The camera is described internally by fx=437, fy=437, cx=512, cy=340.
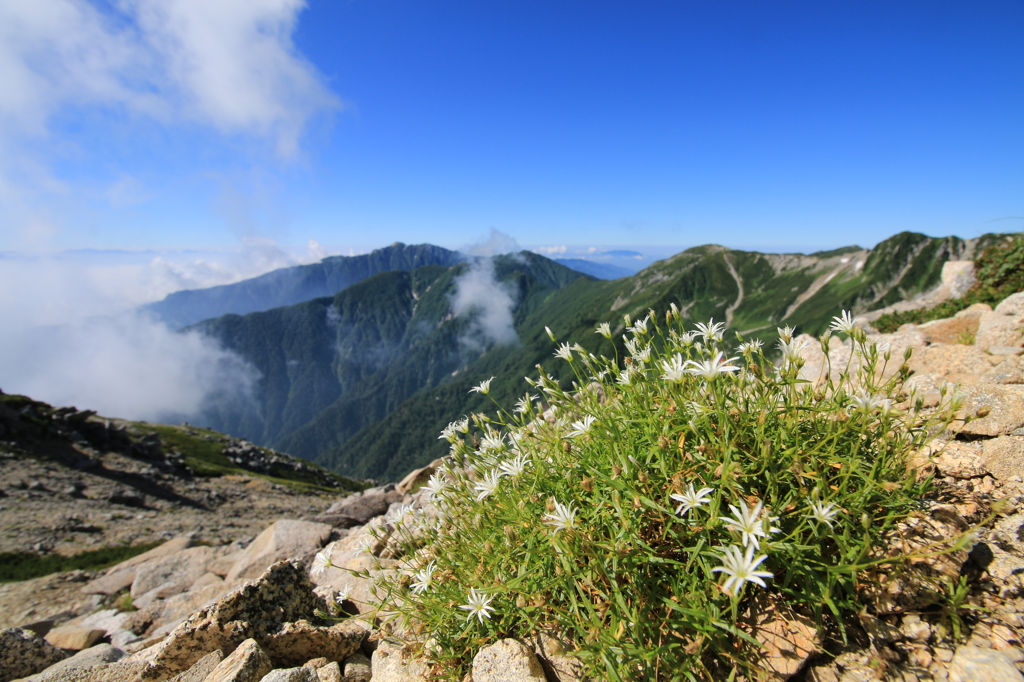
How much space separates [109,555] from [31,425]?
45892 millimetres

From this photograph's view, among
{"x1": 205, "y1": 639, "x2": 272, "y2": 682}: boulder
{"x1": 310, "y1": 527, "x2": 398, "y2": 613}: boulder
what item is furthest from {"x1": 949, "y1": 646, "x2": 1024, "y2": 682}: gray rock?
{"x1": 310, "y1": 527, "x2": 398, "y2": 613}: boulder

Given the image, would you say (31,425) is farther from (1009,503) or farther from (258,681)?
(1009,503)

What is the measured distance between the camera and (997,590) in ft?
9.87

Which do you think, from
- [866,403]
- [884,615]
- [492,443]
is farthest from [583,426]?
[884,615]

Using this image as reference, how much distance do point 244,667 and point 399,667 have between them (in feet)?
4.46

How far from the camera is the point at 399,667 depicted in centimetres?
407

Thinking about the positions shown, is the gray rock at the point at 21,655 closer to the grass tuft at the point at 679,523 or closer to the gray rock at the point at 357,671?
the gray rock at the point at 357,671

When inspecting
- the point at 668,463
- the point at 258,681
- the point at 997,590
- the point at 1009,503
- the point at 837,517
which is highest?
the point at 668,463

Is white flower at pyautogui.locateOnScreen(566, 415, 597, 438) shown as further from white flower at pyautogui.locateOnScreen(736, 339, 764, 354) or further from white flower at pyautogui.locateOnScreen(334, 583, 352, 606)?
white flower at pyautogui.locateOnScreen(334, 583, 352, 606)

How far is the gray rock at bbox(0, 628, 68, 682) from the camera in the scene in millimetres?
6879

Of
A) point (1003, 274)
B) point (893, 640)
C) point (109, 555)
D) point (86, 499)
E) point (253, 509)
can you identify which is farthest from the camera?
point (253, 509)

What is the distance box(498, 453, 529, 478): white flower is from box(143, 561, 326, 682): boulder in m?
3.41

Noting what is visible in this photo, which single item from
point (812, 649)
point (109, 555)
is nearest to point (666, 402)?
point (812, 649)

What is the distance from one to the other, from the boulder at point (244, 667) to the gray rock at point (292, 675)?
32cm
